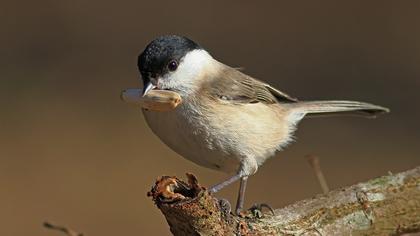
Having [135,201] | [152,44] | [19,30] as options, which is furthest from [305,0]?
[152,44]

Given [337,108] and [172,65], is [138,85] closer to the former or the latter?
[337,108]

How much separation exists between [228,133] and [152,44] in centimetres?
39

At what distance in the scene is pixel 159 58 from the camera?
2768 mm

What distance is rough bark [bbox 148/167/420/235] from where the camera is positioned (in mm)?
2105

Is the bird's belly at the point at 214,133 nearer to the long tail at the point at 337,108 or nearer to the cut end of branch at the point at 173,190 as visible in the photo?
the long tail at the point at 337,108

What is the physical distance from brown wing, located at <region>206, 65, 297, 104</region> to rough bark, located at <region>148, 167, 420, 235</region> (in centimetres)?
70

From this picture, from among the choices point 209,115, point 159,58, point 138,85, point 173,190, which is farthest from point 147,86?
point 138,85

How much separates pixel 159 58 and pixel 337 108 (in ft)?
2.82

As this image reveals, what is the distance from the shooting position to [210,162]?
281 centimetres

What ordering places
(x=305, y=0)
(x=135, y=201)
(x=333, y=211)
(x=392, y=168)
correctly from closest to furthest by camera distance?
1. (x=333, y=211)
2. (x=135, y=201)
3. (x=392, y=168)
4. (x=305, y=0)

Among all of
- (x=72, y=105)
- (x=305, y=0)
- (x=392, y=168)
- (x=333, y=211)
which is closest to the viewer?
(x=333, y=211)

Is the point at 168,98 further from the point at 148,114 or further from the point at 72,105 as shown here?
the point at 72,105

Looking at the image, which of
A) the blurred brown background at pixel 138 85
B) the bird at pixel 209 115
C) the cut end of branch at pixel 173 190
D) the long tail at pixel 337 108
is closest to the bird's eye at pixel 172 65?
the bird at pixel 209 115

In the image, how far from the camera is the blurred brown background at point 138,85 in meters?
5.10
